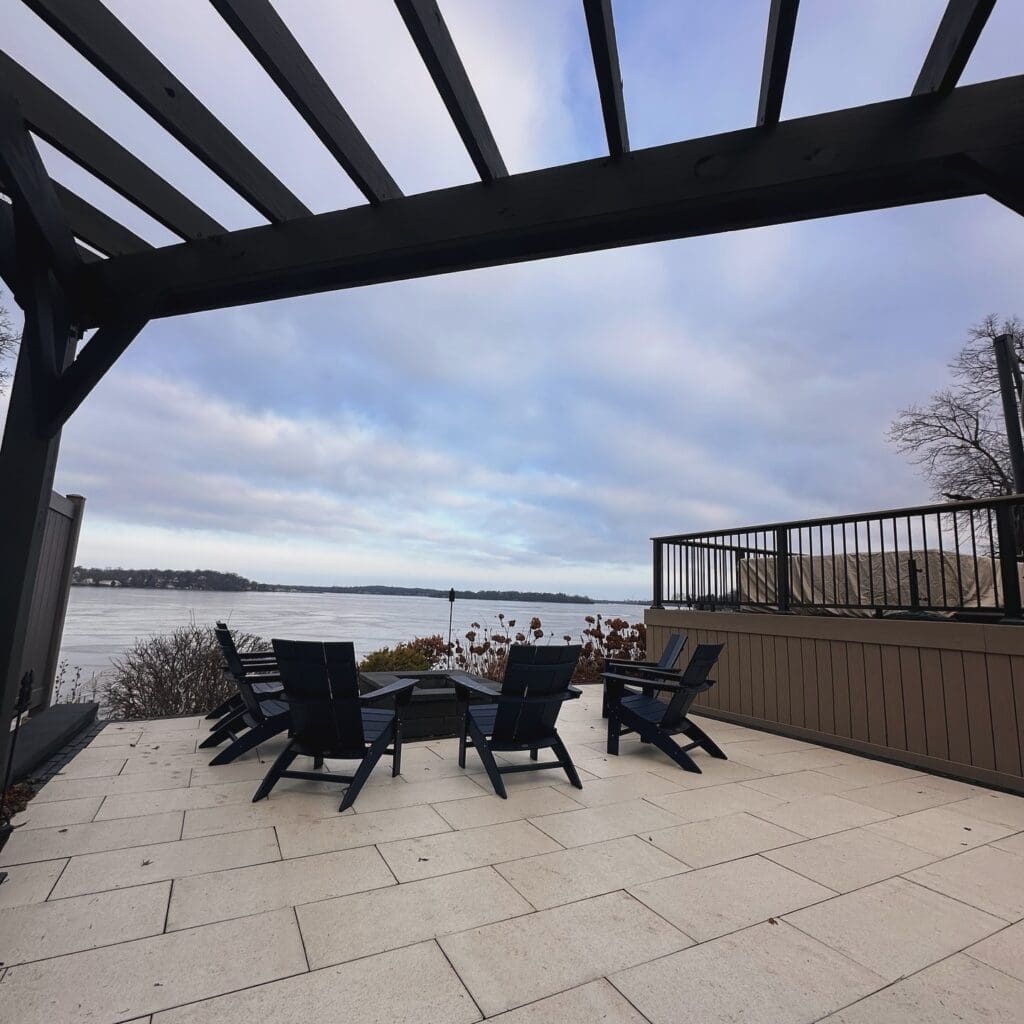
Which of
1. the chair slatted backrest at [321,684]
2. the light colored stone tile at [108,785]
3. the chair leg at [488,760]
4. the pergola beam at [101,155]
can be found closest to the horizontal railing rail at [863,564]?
the chair leg at [488,760]

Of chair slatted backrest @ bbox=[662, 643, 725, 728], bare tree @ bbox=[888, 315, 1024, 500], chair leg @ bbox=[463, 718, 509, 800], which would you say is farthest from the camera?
bare tree @ bbox=[888, 315, 1024, 500]

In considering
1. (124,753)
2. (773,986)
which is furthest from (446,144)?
(124,753)

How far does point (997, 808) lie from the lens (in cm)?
332

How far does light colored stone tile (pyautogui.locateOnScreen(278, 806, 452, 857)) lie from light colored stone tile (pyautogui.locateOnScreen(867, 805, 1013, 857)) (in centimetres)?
236

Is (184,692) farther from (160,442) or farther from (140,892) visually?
(160,442)

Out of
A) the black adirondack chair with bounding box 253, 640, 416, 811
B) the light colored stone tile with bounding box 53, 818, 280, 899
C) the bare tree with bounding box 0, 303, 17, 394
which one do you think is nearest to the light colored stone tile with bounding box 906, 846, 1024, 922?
the black adirondack chair with bounding box 253, 640, 416, 811

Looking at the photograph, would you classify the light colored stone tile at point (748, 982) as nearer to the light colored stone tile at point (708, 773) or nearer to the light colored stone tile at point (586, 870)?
the light colored stone tile at point (586, 870)

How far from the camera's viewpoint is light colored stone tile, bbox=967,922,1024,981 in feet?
5.79

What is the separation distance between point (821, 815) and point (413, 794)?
7.72 feet

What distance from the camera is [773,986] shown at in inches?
64.4

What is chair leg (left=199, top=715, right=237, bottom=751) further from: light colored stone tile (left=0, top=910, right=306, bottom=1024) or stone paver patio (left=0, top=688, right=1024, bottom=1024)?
light colored stone tile (left=0, top=910, right=306, bottom=1024)

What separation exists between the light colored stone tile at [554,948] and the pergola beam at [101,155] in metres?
3.39

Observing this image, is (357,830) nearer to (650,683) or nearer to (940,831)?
(650,683)

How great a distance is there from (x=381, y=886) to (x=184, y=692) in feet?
16.1
